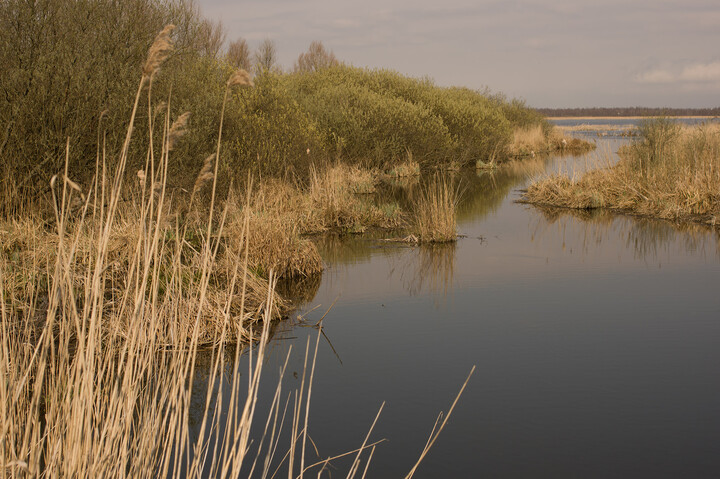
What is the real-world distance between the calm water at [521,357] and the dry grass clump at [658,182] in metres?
2.58

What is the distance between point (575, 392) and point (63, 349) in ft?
13.2

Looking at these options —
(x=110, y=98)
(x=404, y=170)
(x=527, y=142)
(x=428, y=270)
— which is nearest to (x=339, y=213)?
(x=428, y=270)

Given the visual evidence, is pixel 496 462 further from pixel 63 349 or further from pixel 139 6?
pixel 139 6

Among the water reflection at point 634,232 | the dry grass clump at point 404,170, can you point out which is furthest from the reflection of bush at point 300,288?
the dry grass clump at point 404,170

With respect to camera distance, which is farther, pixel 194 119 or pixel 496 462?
pixel 194 119

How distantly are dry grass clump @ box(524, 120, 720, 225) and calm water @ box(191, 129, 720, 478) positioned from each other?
258cm

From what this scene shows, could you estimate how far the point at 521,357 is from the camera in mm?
6184

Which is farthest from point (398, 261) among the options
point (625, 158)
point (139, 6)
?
point (625, 158)

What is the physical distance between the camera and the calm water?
4.52 meters

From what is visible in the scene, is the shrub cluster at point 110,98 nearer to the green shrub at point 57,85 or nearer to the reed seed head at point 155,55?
the green shrub at point 57,85

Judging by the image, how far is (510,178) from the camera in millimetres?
22266

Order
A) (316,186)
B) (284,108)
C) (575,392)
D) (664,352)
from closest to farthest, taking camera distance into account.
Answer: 1. (575,392)
2. (664,352)
3. (316,186)
4. (284,108)

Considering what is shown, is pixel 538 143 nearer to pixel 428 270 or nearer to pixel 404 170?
pixel 404 170

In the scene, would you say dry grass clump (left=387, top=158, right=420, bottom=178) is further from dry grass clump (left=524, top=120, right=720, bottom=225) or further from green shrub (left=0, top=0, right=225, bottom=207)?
green shrub (left=0, top=0, right=225, bottom=207)
